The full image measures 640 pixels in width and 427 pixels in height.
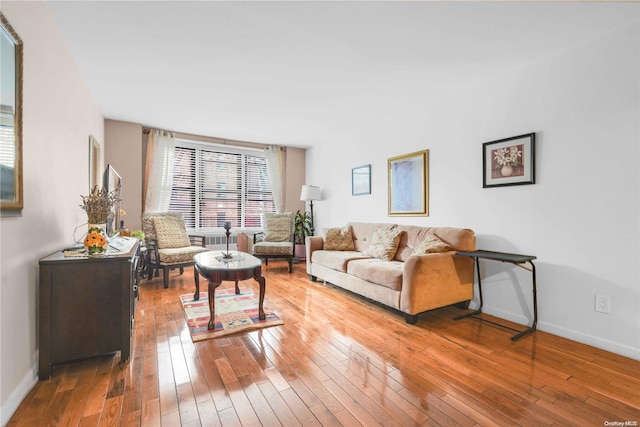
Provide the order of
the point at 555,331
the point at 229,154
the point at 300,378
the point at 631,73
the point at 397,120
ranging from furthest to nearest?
the point at 229,154, the point at 397,120, the point at 555,331, the point at 631,73, the point at 300,378

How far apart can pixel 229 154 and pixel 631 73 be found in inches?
218

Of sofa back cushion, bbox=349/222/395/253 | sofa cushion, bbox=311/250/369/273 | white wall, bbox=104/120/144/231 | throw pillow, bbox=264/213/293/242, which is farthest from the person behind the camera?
throw pillow, bbox=264/213/293/242

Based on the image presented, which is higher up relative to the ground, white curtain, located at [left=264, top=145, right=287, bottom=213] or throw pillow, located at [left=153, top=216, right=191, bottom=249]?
white curtain, located at [left=264, top=145, right=287, bottom=213]

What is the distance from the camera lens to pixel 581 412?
156 cm

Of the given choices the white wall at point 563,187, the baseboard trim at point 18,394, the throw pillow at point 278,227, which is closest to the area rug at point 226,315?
the baseboard trim at point 18,394

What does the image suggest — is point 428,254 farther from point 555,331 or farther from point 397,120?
point 397,120

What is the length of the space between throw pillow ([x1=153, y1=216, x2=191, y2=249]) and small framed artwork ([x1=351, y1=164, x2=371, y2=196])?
2797 millimetres

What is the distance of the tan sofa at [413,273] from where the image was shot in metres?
2.73

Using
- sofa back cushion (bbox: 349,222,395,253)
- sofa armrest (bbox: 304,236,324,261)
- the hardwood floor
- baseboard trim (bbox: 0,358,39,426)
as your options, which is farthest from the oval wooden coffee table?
sofa back cushion (bbox: 349,222,395,253)

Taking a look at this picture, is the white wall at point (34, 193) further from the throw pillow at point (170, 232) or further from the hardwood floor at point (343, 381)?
the throw pillow at point (170, 232)

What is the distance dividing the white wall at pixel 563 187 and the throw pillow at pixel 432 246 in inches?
16.9

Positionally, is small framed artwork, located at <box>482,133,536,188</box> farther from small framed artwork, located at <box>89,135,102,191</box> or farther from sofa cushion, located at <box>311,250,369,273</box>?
small framed artwork, located at <box>89,135,102,191</box>

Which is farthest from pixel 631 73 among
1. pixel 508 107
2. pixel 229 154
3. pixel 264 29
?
pixel 229 154

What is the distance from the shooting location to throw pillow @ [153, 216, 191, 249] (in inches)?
168
